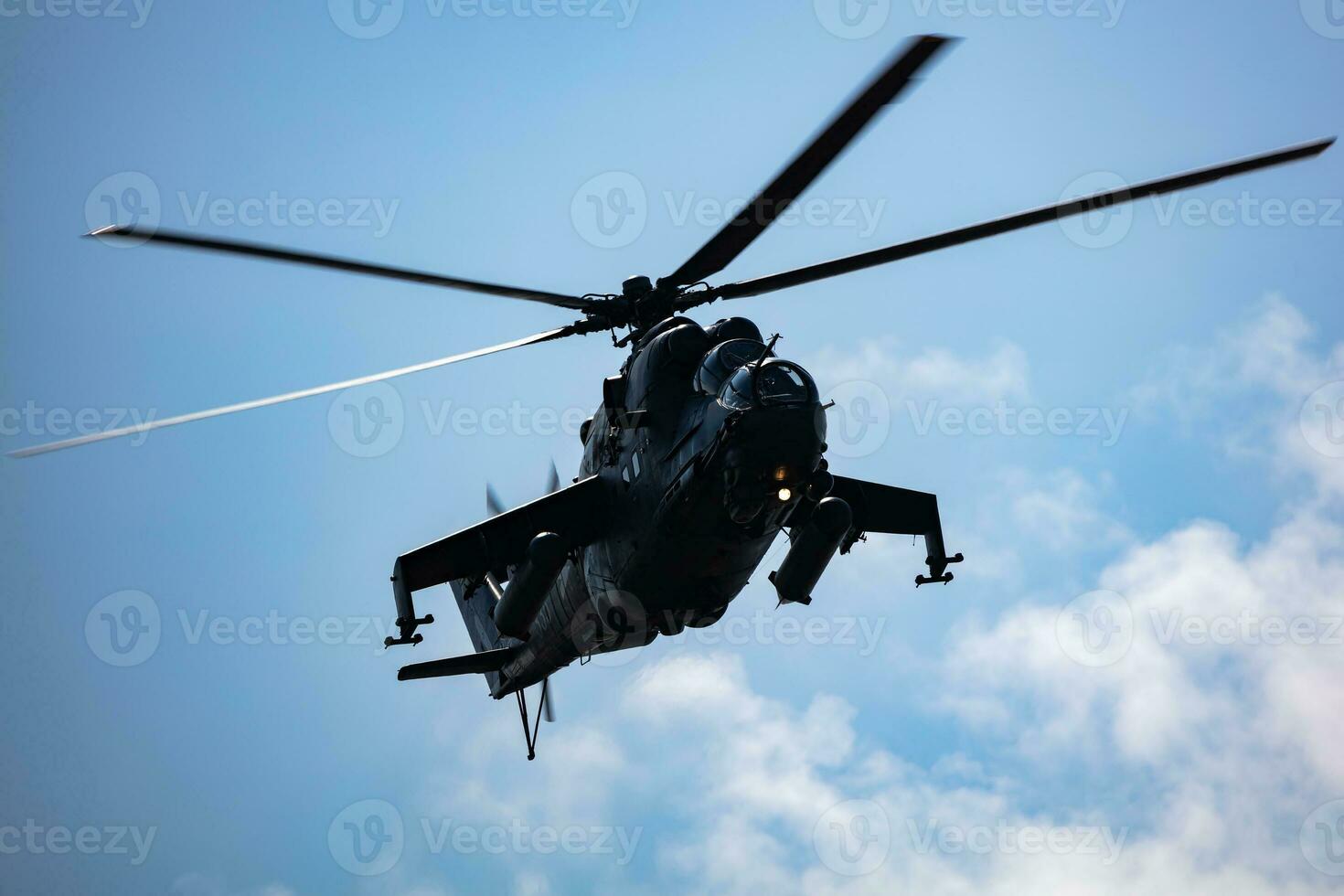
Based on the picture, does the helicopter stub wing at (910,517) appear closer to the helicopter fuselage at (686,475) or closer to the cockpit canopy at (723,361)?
the helicopter fuselage at (686,475)

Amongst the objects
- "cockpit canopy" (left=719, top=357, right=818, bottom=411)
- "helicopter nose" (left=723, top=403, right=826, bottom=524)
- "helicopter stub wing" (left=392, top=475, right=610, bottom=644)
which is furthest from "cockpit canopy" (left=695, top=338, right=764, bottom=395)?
"helicopter stub wing" (left=392, top=475, right=610, bottom=644)

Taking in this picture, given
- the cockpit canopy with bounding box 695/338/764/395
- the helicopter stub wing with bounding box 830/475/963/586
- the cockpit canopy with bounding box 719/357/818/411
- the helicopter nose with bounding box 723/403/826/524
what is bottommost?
the helicopter stub wing with bounding box 830/475/963/586

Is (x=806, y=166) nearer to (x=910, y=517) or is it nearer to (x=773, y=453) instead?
(x=773, y=453)

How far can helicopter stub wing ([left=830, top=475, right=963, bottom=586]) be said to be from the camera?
72.3 ft

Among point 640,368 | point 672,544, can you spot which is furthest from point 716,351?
point 672,544

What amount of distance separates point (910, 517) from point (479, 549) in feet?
26.4

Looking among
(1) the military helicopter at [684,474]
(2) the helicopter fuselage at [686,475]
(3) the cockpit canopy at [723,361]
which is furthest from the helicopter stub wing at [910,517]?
(3) the cockpit canopy at [723,361]

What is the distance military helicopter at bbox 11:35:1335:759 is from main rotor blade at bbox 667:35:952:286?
0.04 metres

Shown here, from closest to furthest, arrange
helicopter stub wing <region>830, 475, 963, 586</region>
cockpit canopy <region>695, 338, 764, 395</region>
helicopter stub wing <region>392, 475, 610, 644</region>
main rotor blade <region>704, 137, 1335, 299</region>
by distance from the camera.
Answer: main rotor blade <region>704, 137, 1335, 299</region>, cockpit canopy <region>695, 338, 764, 395</region>, helicopter stub wing <region>392, 475, 610, 644</region>, helicopter stub wing <region>830, 475, 963, 586</region>

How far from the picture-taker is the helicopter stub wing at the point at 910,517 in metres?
22.0

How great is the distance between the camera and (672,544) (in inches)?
728

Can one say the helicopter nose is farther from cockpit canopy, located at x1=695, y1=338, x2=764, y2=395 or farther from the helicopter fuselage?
cockpit canopy, located at x1=695, y1=338, x2=764, y2=395

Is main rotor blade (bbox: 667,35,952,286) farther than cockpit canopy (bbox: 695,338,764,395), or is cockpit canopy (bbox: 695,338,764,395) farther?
cockpit canopy (bbox: 695,338,764,395)

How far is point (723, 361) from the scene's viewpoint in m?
17.9
